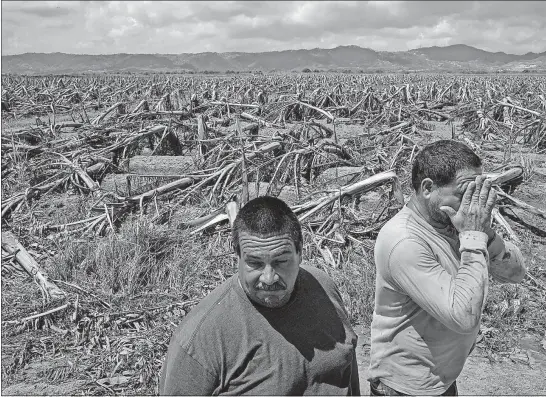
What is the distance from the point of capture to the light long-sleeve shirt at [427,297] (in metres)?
1.77

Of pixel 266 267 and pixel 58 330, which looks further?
pixel 58 330

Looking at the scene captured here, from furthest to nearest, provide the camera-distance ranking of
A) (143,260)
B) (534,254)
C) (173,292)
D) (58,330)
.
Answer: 1. (534,254)
2. (143,260)
3. (173,292)
4. (58,330)

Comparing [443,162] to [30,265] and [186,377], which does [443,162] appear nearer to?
[186,377]

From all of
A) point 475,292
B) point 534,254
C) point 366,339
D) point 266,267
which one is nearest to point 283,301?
point 266,267

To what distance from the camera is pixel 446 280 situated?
182 centimetres

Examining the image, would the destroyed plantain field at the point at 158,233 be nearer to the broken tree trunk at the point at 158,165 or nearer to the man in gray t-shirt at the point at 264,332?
the broken tree trunk at the point at 158,165

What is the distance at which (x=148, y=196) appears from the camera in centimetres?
708

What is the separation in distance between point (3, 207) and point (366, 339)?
17.8 ft

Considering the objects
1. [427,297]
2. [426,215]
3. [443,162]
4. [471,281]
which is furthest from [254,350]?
[443,162]

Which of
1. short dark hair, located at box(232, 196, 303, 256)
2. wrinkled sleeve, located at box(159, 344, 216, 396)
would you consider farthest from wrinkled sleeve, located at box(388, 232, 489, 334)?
wrinkled sleeve, located at box(159, 344, 216, 396)

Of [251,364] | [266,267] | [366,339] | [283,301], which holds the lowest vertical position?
[366,339]

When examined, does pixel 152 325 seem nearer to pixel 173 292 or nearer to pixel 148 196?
pixel 173 292

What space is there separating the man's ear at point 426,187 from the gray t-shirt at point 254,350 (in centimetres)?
62

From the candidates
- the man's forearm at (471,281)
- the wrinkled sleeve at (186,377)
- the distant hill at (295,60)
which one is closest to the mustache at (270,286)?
the wrinkled sleeve at (186,377)
